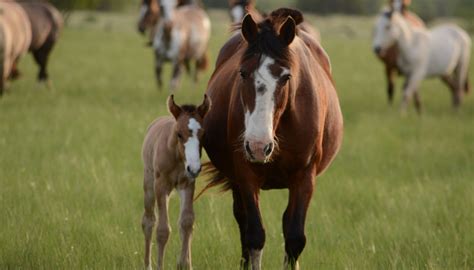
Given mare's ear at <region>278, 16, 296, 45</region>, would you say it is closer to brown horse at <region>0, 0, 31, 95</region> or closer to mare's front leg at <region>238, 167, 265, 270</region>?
mare's front leg at <region>238, 167, 265, 270</region>

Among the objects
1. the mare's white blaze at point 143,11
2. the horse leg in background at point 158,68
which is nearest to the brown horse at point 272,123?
the horse leg in background at point 158,68

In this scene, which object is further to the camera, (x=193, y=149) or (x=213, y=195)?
(x=213, y=195)

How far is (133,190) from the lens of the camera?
8.49 metres

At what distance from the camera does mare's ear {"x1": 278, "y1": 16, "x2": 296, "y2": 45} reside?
5090 mm

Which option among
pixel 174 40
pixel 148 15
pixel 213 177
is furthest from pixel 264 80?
pixel 148 15

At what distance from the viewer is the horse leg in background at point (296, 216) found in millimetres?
5543

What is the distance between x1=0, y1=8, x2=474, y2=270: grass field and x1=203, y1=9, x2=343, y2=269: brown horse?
612 mm

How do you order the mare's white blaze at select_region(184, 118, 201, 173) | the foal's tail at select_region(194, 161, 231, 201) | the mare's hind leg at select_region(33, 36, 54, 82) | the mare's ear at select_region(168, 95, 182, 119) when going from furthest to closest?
the mare's hind leg at select_region(33, 36, 54, 82)
the foal's tail at select_region(194, 161, 231, 201)
the mare's ear at select_region(168, 95, 182, 119)
the mare's white blaze at select_region(184, 118, 201, 173)

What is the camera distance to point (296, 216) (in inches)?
219

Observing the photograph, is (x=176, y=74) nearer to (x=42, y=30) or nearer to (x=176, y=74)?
(x=176, y=74)

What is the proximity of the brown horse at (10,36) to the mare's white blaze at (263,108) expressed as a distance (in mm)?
10487

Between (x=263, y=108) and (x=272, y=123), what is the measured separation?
0.35ft

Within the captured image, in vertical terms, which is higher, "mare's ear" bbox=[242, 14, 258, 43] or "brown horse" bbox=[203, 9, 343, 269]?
"mare's ear" bbox=[242, 14, 258, 43]

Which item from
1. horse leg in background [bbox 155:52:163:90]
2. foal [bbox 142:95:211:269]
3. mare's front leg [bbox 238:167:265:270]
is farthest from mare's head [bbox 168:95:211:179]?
horse leg in background [bbox 155:52:163:90]
